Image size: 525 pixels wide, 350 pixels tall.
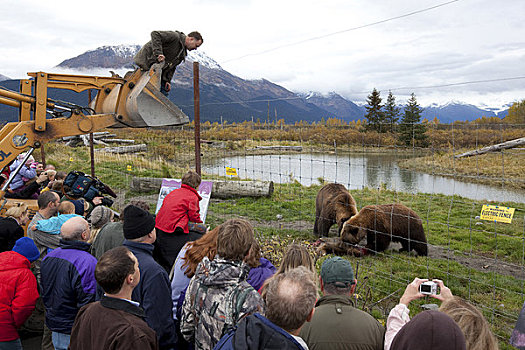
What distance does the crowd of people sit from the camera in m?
1.87

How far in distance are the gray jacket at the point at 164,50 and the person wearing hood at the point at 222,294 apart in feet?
11.8

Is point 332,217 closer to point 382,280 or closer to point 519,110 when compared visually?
point 382,280

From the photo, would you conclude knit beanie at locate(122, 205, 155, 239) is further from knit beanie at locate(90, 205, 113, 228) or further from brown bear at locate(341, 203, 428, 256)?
brown bear at locate(341, 203, 428, 256)

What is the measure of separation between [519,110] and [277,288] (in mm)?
26461

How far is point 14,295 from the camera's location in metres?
3.27

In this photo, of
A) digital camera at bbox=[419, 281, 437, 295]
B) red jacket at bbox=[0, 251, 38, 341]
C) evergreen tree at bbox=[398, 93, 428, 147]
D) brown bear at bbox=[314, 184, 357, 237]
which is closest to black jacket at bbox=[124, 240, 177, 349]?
red jacket at bbox=[0, 251, 38, 341]

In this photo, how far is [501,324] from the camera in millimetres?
4660

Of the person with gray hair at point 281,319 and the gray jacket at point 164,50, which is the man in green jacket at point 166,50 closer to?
the gray jacket at point 164,50

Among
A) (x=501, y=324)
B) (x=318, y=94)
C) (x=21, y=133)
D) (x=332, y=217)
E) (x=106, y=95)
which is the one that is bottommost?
(x=501, y=324)

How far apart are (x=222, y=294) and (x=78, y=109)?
13.9 feet

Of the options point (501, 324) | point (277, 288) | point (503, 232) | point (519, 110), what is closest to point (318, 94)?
point (503, 232)

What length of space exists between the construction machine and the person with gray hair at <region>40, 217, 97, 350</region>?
2212 millimetres

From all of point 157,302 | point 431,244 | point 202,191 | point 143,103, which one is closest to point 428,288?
point 157,302

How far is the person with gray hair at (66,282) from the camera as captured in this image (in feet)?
10.3
